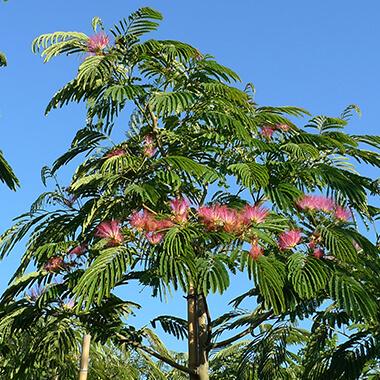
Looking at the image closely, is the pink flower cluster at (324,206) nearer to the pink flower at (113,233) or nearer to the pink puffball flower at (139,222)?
the pink puffball flower at (139,222)

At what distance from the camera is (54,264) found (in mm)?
5586

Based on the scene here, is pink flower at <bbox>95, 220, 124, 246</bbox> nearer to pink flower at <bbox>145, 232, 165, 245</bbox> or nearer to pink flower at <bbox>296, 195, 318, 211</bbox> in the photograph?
pink flower at <bbox>145, 232, 165, 245</bbox>

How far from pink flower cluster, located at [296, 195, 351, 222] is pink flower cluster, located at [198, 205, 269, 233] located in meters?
0.53

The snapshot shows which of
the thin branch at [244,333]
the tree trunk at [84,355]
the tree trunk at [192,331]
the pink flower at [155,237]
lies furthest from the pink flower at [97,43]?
the thin branch at [244,333]

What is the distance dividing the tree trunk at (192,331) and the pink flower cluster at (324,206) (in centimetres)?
134

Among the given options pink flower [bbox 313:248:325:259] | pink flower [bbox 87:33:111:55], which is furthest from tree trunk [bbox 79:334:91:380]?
pink flower [bbox 87:33:111:55]

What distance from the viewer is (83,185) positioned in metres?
6.00

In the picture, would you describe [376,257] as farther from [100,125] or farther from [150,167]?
[100,125]

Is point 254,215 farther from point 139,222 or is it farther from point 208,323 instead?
point 208,323

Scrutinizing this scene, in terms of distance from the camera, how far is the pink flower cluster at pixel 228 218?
16.2 feet

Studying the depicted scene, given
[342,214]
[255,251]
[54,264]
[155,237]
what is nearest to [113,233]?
[155,237]

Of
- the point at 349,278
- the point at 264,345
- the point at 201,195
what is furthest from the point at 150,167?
the point at 264,345

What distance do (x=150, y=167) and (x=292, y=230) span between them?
1324mm

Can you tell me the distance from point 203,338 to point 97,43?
2.83 m
